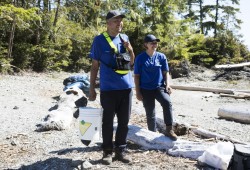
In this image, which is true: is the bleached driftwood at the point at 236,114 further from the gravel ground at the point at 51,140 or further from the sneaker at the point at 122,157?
the sneaker at the point at 122,157

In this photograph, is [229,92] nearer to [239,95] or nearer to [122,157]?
[239,95]

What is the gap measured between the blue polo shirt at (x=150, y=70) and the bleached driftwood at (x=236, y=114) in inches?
167

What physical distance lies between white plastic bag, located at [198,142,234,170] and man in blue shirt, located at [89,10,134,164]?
3.70 feet

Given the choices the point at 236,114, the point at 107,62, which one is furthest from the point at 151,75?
the point at 236,114

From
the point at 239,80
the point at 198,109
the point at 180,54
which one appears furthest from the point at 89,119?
the point at 180,54

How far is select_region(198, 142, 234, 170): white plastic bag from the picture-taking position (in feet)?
15.6

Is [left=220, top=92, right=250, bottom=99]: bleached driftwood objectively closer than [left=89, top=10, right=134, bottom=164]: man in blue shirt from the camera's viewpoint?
No

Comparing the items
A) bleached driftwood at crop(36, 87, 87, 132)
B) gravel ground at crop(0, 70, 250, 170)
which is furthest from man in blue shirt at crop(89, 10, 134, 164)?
bleached driftwood at crop(36, 87, 87, 132)

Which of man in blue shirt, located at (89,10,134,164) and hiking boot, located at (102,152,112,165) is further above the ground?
man in blue shirt, located at (89,10,134,164)

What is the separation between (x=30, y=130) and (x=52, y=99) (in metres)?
4.92

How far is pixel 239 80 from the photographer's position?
72.4ft

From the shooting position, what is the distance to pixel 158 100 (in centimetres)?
601

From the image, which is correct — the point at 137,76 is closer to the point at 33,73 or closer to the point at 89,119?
the point at 89,119

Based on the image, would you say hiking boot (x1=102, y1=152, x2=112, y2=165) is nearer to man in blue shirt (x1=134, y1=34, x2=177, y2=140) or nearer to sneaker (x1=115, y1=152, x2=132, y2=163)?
sneaker (x1=115, y1=152, x2=132, y2=163)
